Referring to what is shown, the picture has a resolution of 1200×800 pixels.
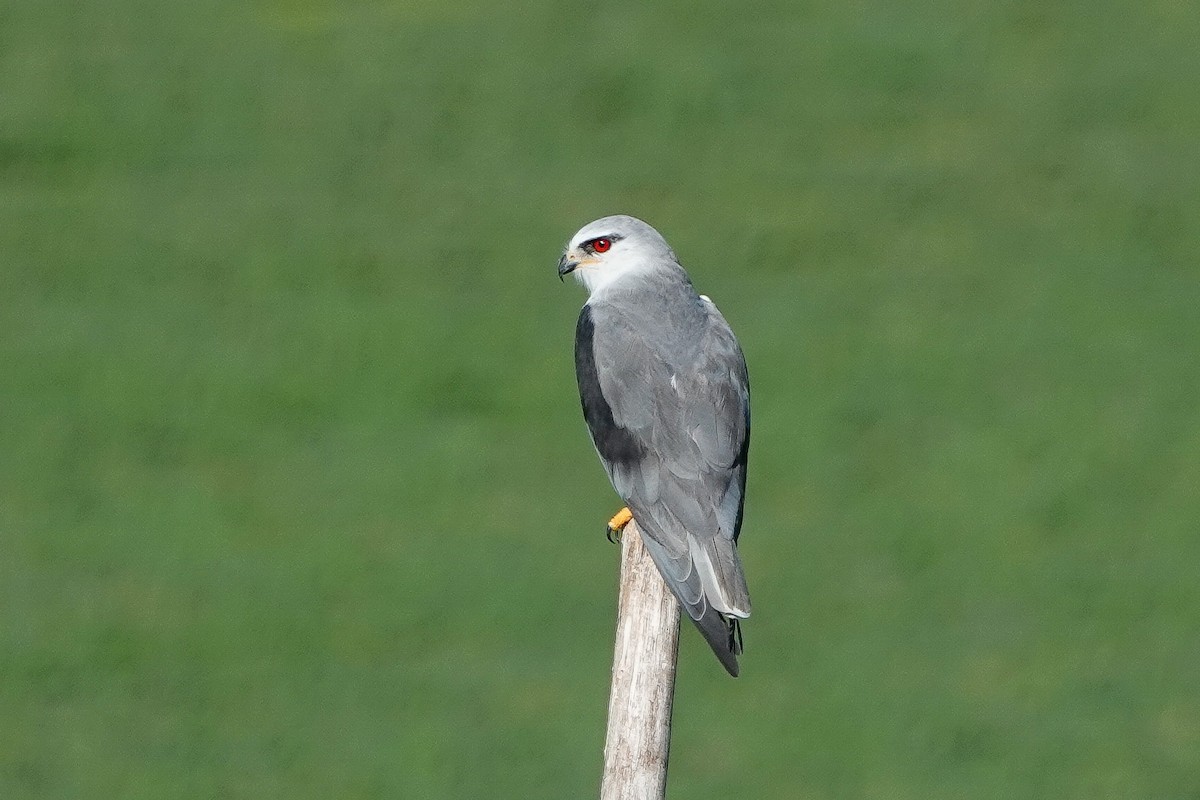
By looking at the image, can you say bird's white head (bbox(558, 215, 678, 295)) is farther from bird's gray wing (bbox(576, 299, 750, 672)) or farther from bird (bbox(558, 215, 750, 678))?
bird's gray wing (bbox(576, 299, 750, 672))

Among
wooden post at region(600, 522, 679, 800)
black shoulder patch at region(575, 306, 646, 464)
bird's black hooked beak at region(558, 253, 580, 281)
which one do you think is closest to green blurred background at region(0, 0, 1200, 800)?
bird's black hooked beak at region(558, 253, 580, 281)

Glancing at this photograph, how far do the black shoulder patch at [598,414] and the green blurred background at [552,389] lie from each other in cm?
783

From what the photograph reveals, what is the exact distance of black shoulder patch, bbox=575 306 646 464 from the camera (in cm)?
820

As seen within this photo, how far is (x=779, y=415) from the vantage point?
64.8 feet

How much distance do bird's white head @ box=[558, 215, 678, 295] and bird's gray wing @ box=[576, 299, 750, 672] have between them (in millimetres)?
438

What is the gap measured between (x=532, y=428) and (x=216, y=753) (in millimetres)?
4832

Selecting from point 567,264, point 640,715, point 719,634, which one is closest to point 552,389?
point 567,264

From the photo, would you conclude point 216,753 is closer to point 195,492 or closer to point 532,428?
point 195,492

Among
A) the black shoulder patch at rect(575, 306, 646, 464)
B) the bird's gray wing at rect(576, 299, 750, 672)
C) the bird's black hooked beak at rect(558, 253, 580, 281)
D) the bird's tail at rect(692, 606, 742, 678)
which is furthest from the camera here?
the bird's black hooked beak at rect(558, 253, 580, 281)

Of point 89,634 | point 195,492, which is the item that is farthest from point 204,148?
point 89,634

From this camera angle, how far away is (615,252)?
30.6 ft

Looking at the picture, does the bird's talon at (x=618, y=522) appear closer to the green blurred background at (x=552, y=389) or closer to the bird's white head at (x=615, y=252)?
the bird's white head at (x=615, y=252)

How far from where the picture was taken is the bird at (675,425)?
737 centimetres

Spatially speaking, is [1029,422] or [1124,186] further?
[1124,186]
